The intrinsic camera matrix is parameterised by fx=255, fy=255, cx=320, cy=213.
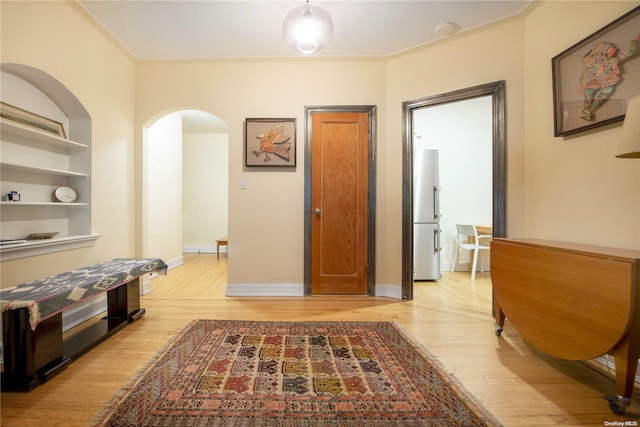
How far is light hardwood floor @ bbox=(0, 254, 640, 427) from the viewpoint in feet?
3.74

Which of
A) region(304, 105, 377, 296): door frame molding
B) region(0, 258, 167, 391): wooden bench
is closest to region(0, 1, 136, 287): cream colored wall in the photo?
region(0, 258, 167, 391): wooden bench

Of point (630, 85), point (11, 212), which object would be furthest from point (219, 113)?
point (630, 85)

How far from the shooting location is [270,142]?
2.67 metres

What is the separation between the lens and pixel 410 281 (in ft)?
8.43

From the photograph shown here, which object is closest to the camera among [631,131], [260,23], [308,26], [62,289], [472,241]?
[631,131]

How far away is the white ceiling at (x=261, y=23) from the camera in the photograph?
1.96 m

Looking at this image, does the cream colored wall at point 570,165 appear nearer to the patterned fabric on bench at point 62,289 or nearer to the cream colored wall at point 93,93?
the patterned fabric on bench at point 62,289

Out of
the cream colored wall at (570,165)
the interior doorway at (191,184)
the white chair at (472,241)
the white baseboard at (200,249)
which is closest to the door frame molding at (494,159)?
the cream colored wall at (570,165)

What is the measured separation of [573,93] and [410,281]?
1.87m

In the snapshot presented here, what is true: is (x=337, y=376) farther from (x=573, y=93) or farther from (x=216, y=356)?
(x=573, y=93)

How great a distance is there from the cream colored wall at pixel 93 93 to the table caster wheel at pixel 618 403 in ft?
10.8

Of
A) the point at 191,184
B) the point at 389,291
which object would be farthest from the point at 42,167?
the point at 191,184

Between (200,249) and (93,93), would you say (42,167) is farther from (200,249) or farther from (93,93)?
(200,249)

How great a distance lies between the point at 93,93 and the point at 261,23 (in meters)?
1.55
